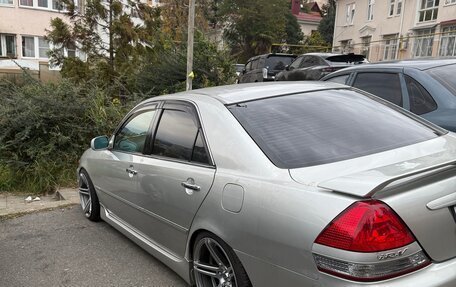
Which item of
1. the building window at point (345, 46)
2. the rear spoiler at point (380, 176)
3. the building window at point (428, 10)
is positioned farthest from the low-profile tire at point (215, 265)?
the building window at point (345, 46)

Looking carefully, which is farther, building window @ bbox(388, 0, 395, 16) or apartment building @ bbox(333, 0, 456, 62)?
building window @ bbox(388, 0, 395, 16)

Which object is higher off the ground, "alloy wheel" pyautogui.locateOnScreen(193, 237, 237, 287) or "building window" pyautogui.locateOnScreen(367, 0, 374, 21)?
"building window" pyautogui.locateOnScreen(367, 0, 374, 21)

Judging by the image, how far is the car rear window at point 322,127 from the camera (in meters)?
2.53

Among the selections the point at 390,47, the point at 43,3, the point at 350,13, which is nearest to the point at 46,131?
the point at 43,3


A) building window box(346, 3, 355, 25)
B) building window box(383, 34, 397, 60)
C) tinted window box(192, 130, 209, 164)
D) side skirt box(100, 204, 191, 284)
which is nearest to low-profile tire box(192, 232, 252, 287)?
side skirt box(100, 204, 191, 284)

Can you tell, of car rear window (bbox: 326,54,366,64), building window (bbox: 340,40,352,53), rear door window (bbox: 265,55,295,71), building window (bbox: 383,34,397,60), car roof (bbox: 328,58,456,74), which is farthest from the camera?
building window (bbox: 340,40,352,53)

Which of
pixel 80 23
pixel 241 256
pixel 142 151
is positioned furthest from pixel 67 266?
pixel 80 23

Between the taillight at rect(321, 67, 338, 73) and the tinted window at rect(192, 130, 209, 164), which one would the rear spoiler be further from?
the taillight at rect(321, 67, 338, 73)

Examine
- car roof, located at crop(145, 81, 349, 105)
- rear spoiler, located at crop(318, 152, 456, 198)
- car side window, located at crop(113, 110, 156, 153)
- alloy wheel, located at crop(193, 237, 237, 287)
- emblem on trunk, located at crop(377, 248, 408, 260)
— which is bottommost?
alloy wheel, located at crop(193, 237, 237, 287)

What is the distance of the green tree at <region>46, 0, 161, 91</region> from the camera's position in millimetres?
12328

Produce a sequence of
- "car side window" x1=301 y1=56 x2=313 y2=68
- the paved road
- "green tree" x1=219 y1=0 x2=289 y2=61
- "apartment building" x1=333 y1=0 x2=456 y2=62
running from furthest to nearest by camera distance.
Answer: "green tree" x1=219 y1=0 x2=289 y2=61, "apartment building" x1=333 y1=0 x2=456 y2=62, "car side window" x1=301 y1=56 x2=313 y2=68, the paved road

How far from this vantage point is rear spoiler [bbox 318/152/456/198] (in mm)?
2008

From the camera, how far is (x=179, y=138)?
326 cm

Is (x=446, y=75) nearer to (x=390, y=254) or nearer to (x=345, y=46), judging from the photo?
(x=390, y=254)
